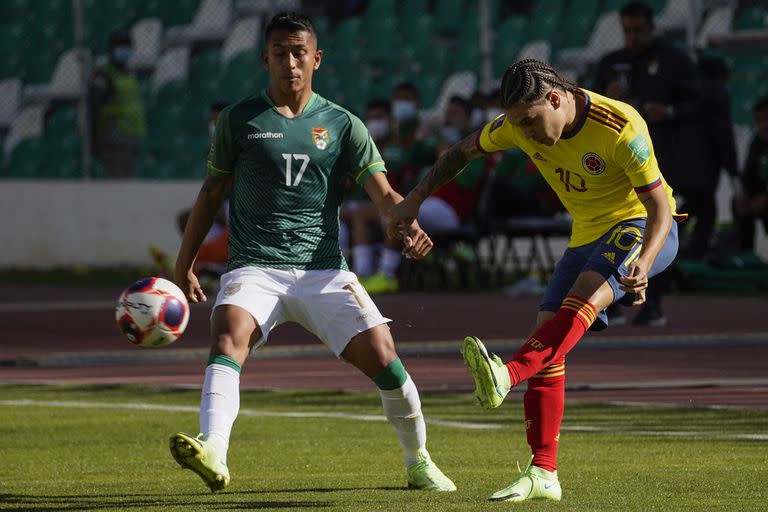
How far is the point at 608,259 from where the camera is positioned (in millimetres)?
6324

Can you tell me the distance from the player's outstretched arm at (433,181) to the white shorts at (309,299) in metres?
0.32

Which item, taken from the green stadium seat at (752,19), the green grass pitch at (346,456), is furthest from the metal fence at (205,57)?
the green grass pitch at (346,456)

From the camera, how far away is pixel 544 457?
6305 mm

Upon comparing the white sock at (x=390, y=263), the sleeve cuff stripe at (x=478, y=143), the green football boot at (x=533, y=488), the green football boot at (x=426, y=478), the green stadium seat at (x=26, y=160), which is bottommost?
the green stadium seat at (x=26, y=160)

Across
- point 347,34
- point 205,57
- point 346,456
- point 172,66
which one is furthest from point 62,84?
point 346,456

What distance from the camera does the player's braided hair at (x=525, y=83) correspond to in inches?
237

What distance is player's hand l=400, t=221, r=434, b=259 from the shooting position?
6.54m

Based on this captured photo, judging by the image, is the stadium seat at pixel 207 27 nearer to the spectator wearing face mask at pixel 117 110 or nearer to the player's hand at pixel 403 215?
the spectator wearing face mask at pixel 117 110

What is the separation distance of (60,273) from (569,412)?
16.7 meters

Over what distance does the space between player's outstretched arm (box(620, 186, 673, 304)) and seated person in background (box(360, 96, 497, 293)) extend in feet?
40.8

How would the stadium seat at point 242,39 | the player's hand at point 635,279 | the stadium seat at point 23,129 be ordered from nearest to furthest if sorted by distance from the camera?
the player's hand at point 635,279 < the stadium seat at point 23,129 < the stadium seat at point 242,39

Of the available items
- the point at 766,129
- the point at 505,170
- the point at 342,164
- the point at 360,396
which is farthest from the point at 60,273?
the point at 342,164

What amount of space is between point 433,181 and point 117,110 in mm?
18143

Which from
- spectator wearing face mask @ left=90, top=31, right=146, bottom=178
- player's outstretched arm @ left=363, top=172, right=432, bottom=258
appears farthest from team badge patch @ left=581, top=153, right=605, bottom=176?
spectator wearing face mask @ left=90, top=31, right=146, bottom=178
